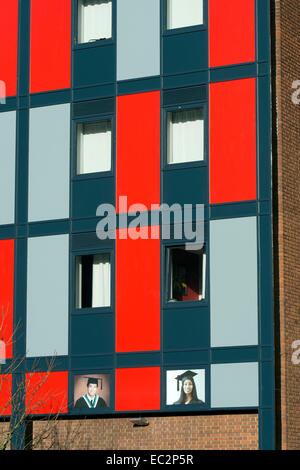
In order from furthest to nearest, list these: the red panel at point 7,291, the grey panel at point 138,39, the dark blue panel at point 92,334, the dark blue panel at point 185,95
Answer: the red panel at point 7,291, the grey panel at point 138,39, the dark blue panel at point 185,95, the dark blue panel at point 92,334

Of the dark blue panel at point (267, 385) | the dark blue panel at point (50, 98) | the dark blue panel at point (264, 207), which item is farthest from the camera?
the dark blue panel at point (50, 98)

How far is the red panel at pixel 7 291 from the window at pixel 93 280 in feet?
6.37

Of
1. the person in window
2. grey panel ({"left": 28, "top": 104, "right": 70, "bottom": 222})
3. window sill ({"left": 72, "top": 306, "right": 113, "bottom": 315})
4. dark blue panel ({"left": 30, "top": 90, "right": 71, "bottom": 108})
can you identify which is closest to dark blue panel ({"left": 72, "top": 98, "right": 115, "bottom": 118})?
grey panel ({"left": 28, "top": 104, "right": 70, "bottom": 222})

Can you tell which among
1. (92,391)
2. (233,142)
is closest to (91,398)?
(92,391)

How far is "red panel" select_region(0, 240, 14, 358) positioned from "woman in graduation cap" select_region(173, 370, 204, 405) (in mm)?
5024

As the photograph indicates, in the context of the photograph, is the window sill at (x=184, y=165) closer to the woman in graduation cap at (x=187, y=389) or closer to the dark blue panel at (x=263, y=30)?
the dark blue panel at (x=263, y=30)

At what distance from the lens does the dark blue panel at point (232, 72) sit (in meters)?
31.4

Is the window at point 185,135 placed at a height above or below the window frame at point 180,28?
below

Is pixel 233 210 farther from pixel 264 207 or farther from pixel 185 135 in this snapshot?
pixel 185 135

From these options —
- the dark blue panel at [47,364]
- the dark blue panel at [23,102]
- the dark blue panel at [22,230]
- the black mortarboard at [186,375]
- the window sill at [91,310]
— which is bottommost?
the black mortarboard at [186,375]

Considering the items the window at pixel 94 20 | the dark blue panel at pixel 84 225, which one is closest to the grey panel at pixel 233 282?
the dark blue panel at pixel 84 225

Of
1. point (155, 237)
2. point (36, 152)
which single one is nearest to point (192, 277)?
point (155, 237)

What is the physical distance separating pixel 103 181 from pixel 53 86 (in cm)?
323
